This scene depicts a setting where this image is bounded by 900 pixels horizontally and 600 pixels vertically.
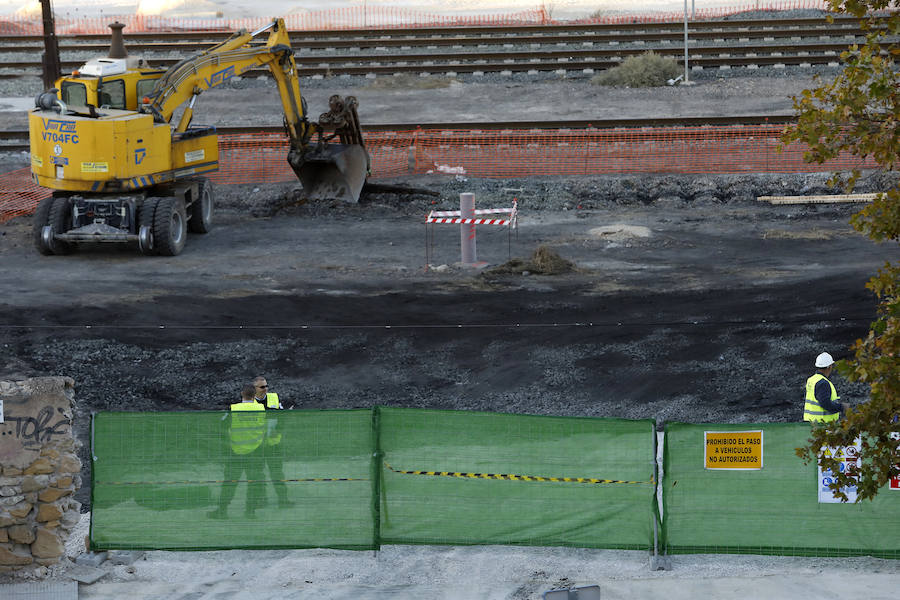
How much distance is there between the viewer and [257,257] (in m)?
23.1

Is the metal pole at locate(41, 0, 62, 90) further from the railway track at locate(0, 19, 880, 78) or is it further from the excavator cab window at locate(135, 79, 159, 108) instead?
the railway track at locate(0, 19, 880, 78)

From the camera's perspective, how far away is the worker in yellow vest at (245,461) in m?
11.4

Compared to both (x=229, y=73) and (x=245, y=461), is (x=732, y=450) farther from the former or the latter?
(x=229, y=73)

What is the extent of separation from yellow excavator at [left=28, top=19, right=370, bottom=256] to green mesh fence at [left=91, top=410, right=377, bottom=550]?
11.5 metres

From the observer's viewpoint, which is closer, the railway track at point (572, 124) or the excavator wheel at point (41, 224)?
the excavator wheel at point (41, 224)

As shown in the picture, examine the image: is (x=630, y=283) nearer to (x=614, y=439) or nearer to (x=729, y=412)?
(x=729, y=412)

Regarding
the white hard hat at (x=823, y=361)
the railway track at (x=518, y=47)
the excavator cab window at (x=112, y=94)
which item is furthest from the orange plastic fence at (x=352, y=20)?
the white hard hat at (x=823, y=361)

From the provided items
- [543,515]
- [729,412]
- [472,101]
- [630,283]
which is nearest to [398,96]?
[472,101]

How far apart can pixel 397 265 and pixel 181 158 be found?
15.0 ft

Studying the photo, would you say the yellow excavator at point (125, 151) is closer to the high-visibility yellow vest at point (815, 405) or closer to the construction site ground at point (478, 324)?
the construction site ground at point (478, 324)

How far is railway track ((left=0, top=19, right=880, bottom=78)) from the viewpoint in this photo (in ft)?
122

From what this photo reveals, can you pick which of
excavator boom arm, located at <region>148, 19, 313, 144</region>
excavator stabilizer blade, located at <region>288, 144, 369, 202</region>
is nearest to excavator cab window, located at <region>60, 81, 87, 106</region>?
excavator boom arm, located at <region>148, 19, 313, 144</region>

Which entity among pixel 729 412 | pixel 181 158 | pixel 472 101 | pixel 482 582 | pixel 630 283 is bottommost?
pixel 482 582

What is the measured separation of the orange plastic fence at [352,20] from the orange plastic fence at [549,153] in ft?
45.1
